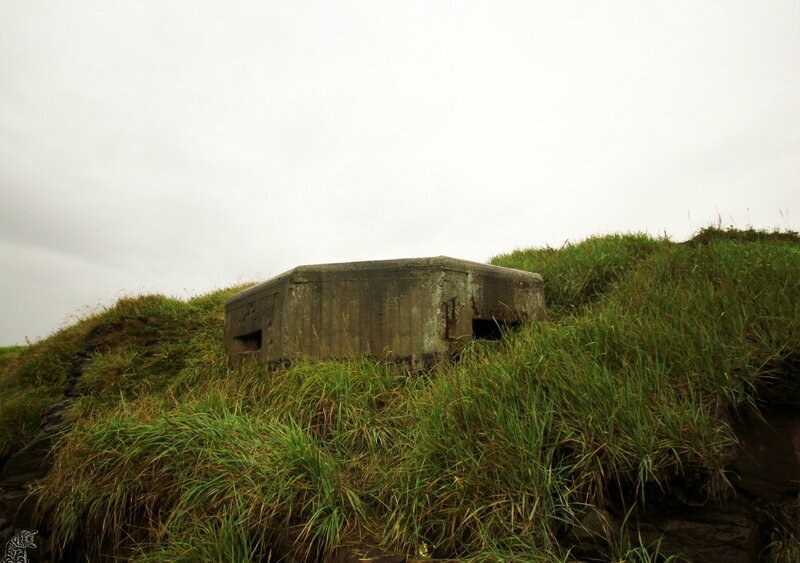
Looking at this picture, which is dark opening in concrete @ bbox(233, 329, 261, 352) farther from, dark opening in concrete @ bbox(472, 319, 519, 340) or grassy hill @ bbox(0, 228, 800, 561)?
dark opening in concrete @ bbox(472, 319, 519, 340)

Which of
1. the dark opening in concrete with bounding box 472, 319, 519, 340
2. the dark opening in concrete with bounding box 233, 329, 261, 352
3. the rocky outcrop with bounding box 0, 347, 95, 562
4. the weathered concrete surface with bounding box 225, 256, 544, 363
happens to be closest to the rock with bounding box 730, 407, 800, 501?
the weathered concrete surface with bounding box 225, 256, 544, 363

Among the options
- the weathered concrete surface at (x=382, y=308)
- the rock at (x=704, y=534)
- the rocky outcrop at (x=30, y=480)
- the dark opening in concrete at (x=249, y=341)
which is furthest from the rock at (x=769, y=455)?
the dark opening in concrete at (x=249, y=341)

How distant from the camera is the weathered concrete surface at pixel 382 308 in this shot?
4191mm

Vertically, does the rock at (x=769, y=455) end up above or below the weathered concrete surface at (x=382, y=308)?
below

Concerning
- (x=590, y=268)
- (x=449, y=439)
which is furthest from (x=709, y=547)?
(x=590, y=268)

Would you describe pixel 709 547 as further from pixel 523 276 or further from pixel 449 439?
pixel 523 276

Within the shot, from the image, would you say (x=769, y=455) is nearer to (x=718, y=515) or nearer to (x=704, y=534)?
(x=718, y=515)

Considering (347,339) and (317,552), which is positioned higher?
(347,339)

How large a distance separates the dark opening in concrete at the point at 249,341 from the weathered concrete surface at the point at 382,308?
632 mm

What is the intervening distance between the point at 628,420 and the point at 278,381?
2744 millimetres

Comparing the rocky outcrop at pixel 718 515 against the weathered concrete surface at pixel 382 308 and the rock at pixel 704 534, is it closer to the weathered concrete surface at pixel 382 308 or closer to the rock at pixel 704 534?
the rock at pixel 704 534

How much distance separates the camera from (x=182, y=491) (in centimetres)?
302

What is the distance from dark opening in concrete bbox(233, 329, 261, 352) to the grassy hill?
1.01 meters

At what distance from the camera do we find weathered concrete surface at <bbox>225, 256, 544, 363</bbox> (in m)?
4.19
